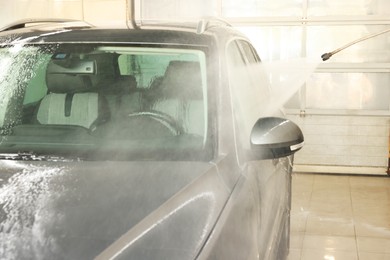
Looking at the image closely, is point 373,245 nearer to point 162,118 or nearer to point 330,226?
point 330,226

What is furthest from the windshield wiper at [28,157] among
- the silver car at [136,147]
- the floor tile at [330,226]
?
the floor tile at [330,226]

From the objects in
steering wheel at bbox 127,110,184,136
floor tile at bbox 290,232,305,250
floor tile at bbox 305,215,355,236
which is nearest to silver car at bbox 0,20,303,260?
steering wheel at bbox 127,110,184,136

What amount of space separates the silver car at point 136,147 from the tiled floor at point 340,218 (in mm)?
1564

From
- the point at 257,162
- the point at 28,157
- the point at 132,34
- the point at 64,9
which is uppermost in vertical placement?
the point at 64,9

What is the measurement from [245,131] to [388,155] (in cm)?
513

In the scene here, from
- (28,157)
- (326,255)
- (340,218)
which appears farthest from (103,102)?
(340,218)

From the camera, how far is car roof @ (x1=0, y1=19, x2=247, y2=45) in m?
2.50

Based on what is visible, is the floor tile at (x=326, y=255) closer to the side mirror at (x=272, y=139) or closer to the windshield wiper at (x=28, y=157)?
the side mirror at (x=272, y=139)

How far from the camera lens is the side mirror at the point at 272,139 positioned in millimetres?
2301

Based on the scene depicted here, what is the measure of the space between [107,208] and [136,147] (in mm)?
569

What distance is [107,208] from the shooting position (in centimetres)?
171

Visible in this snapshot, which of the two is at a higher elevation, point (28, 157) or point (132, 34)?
point (132, 34)

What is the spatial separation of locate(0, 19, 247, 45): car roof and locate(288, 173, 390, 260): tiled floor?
2354mm

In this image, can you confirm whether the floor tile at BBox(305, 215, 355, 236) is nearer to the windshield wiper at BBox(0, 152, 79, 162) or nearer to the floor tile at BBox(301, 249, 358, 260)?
the floor tile at BBox(301, 249, 358, 260)
